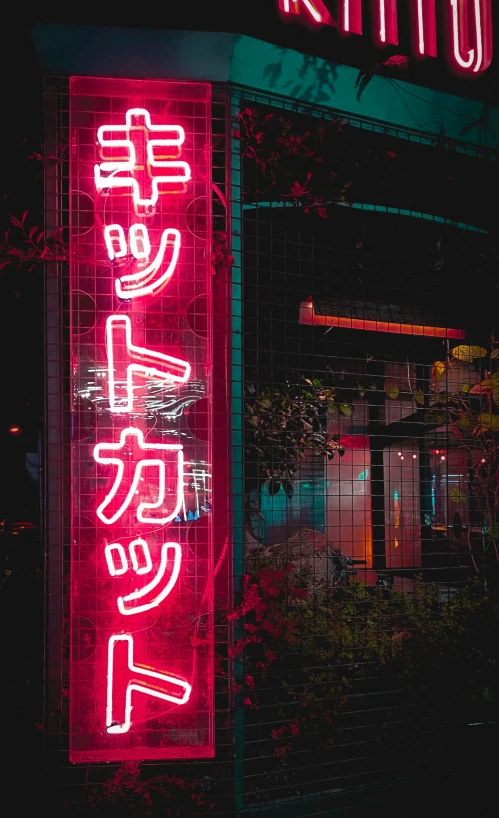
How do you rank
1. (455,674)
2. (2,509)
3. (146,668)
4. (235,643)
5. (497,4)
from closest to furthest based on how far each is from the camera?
(146,668)
(235,643)
(455,674)
(497,4)
(2,509)

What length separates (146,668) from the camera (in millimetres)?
3137

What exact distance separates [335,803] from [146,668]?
1.34 m

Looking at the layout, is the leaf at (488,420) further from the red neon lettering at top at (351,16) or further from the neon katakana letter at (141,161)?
the red neon lettering at top at (351,16)

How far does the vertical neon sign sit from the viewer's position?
312cm

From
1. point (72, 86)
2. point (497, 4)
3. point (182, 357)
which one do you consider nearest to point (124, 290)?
point (182, 357)

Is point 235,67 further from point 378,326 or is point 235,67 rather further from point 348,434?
point 348,434

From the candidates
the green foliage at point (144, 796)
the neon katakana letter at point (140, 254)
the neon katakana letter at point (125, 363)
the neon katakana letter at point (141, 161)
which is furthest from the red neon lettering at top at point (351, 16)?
the green foliage at point (144, 796)

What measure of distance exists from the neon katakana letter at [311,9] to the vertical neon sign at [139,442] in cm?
99

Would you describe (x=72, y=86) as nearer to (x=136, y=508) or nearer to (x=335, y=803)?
(x=136, y=508)

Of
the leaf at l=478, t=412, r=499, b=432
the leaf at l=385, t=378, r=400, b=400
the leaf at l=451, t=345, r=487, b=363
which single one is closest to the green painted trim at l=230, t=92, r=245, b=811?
the leaf at l=385, t=378, r=400, b=400

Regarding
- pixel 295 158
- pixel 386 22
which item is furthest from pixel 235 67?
pixel 386 22

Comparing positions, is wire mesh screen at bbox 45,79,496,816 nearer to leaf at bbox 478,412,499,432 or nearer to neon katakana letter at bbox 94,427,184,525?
leaf at bbox 478,412,499,432

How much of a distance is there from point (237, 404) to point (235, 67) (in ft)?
5.72

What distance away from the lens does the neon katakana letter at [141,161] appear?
126 inches
